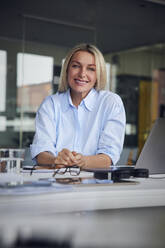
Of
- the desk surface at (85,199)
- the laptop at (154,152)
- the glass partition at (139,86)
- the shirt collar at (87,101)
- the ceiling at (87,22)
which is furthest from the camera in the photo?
the glass partition at (139,86)

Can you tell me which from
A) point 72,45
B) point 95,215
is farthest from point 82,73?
point 72,45

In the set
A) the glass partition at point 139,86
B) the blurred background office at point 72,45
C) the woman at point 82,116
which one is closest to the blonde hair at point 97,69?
the woman at point 82,116

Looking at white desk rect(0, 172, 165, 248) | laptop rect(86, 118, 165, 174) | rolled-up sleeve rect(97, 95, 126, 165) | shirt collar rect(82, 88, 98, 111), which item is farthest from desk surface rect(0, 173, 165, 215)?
shirt collar rect(82, 88, 98, 111)

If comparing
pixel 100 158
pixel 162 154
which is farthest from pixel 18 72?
pixel 162 154

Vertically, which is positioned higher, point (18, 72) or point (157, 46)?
point (157, 46)

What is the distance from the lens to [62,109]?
2734 mm

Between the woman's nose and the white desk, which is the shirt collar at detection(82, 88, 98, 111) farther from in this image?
the white desk

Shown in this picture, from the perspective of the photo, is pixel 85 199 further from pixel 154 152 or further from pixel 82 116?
pixel 82 116

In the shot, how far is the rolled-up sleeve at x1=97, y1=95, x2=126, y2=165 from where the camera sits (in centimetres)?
254

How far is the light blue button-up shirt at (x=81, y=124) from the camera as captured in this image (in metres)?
2.61

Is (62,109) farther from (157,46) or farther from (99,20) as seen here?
(157,46)

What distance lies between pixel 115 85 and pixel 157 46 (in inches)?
46.4

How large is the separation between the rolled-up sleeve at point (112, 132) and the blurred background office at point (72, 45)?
3211mm

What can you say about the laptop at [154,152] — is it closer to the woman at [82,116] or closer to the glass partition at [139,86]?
the woman at [82,116]
